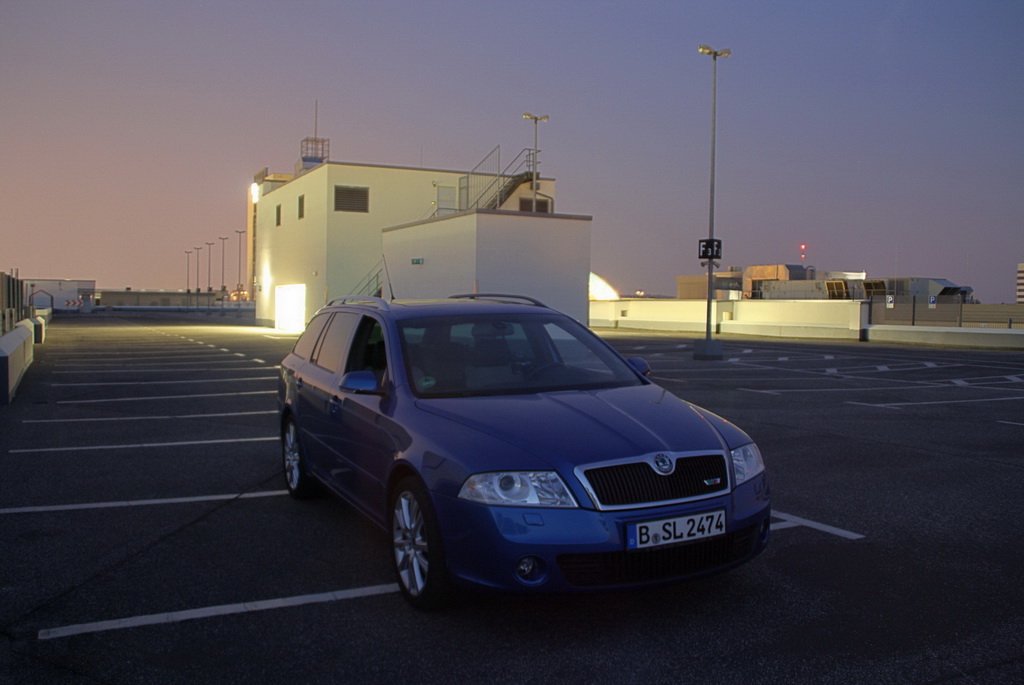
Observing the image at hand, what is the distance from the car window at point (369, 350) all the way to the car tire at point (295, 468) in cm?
107

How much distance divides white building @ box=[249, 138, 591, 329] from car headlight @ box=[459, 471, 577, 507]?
21419 millimetres

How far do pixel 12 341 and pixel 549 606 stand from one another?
13311 millimetres

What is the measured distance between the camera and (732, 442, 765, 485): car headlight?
434 cm

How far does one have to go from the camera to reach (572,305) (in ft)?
93.1

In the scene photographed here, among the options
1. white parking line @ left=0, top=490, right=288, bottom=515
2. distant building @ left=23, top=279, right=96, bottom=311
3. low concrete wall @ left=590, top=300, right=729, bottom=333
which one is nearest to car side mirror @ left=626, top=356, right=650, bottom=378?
white parking line @ left=0, top=490, right=288, bottom=515

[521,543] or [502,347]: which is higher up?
[502,347]

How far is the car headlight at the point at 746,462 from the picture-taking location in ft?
14.2

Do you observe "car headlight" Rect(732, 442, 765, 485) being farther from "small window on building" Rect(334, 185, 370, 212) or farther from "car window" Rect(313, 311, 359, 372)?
"small window on building" Rect(334, 185, 370, 212)

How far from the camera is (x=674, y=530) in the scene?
393cm

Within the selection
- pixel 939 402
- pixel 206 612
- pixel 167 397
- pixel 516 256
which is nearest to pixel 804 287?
pixel 516 256

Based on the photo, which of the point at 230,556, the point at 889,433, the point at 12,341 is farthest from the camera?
the point at 12,341

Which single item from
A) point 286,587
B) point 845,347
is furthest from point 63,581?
point 845,347

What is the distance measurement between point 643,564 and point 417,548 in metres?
1.11

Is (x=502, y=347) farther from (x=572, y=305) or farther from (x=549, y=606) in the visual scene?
(x=572, y=305)
